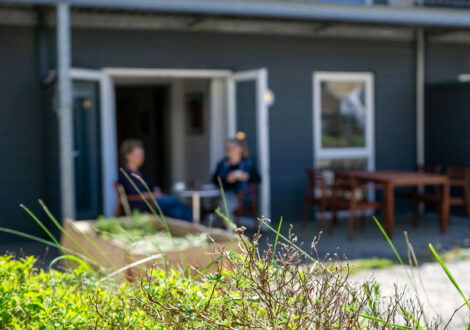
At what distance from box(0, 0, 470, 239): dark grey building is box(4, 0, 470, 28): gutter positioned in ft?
0.05

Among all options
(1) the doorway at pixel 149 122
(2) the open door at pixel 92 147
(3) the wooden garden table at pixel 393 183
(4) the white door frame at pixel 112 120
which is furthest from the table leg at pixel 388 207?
(1) the doorway at pixel 149 122

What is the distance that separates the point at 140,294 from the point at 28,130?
19.5ft

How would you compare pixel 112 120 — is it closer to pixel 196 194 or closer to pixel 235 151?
pixel 235 151

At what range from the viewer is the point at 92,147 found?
23.1 ft

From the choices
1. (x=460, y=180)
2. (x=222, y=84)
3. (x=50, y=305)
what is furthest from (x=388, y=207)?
(x=50, y=305)

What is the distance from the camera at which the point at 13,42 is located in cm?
722

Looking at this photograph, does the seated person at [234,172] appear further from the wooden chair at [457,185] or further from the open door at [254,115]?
the wooden chair at [457,185]

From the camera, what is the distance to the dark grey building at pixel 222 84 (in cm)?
695

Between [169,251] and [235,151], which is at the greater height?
[235,151]

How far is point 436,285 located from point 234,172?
8.83ft

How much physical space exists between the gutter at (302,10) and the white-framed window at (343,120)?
1269 millimetres

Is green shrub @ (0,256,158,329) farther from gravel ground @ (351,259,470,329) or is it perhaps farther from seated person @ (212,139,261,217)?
seated person @ (212,139,261,217)

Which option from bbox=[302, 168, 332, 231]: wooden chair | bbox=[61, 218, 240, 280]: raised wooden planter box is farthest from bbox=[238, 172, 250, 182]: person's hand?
bbox=[61, 218, 240, 280]: raised wooden planter box

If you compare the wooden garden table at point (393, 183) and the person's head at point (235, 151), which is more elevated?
the person's head at point (235, 151)
